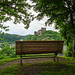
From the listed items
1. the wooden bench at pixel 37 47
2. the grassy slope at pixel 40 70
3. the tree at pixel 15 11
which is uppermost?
the tree at pixel 15 11

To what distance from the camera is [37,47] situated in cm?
441

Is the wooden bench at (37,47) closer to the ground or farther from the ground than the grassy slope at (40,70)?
farther from the ground

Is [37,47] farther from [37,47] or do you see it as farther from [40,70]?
[40,70]

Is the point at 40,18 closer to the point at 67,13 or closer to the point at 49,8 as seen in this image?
the point at 49,8

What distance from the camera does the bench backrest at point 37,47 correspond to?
13.8 ft

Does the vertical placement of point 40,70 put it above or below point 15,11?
below

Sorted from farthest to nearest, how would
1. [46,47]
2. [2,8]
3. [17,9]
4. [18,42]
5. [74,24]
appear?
[74,24], [17,9], [2,8], [46,47], [18,42]

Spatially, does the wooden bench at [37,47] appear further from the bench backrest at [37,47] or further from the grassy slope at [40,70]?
the grassy slope at [40,70]

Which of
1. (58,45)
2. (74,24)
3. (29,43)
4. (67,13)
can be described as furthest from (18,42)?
(74,24)

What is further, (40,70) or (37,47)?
(37,47)

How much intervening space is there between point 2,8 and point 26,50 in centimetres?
277

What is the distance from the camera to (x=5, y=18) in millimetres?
6195

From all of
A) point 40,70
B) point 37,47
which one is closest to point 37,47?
point 37,47

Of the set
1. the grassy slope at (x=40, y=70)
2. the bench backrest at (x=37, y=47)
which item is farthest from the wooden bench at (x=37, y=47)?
the grassy slope at (x=40, y=70)
